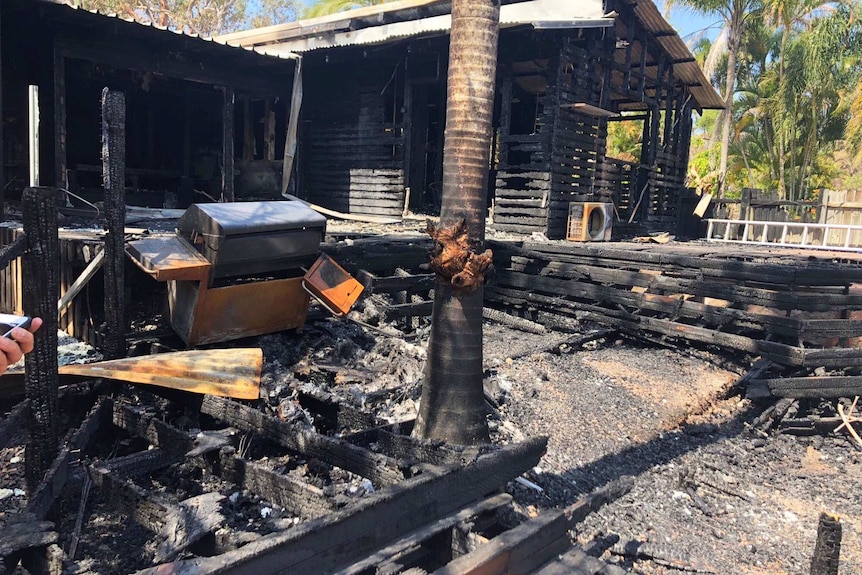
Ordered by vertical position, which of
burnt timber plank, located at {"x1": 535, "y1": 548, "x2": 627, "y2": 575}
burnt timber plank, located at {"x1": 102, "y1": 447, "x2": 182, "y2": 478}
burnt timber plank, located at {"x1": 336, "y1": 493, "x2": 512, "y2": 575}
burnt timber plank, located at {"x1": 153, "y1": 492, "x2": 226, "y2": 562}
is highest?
burnt timber plank, located at {"x1": 336, "y1": 493, "x2": 512, "y2": 575}

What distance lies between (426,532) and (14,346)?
212cm

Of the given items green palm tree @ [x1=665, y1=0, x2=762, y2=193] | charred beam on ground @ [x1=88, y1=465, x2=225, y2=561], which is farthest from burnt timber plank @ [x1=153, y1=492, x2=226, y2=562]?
green palm tree @ [x1=665, y1=0, x2=762, y2=193]

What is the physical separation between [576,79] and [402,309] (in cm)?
734

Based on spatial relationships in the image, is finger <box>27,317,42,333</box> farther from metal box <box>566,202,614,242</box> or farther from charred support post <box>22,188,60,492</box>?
metal box <box>566,202,614,242</box>

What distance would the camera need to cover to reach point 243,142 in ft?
46.5

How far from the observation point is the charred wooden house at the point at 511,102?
1255 centimetres

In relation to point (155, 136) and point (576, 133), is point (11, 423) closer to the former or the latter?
point (576, 133)

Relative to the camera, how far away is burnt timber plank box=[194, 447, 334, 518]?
3.69m

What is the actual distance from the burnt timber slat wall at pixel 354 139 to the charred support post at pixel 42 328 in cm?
1049

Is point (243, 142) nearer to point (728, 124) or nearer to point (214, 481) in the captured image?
point (214, 481)

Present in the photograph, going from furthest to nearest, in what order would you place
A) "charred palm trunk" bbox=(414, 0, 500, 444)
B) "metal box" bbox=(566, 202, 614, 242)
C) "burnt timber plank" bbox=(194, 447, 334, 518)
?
"metal box" bbox=(566, 202, 614, 242), "charred palm trunk" bbox=(414, 0, 500, 444), "burnt timber plank" bbox=(194, 447, 334, 518)

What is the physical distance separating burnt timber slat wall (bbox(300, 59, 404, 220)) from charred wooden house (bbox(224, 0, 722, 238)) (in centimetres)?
3

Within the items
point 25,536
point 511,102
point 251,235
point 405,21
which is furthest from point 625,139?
point 25,536

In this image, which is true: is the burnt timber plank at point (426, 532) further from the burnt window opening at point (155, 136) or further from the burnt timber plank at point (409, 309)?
the burnt window opening at point (155, 136)
